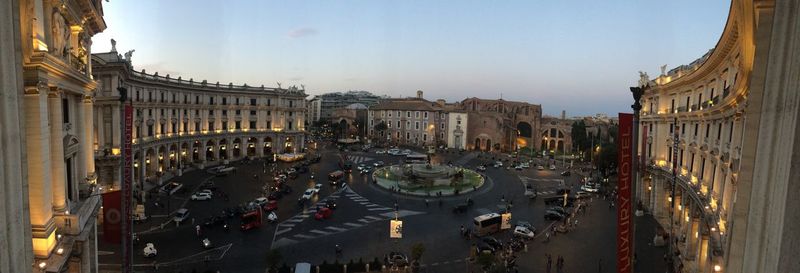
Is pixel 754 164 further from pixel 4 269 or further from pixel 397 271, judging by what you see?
pixel 397 271

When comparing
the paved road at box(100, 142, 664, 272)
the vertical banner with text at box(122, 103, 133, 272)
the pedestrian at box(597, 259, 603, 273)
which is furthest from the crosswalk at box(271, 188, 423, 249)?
the pedestrian at box(597, 259, 603, 273)

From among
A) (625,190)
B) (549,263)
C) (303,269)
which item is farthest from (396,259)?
(625,190)

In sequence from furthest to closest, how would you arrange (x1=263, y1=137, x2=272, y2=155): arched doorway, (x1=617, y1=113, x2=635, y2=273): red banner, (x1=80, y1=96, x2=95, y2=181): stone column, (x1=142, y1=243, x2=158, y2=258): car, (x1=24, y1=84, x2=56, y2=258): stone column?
1. (x1=263, y1=137, x2=272, y2=155): arched doorway
2. (x1=142, y1=243, x2=158, y2=258): car
3. (x1=80, y1=96, x2=95, y2=181): stone column
4. (x1=24, y1=84, x2=56, y2=258): stone column
5. (x1=617, y1=113, x2=635, y2=273): red banner

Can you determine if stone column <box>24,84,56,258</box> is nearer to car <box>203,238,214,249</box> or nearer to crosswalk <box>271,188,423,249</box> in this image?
car <box>203,238,214,249</box>

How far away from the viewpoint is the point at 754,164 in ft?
23.4

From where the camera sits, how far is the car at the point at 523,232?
31.8 meters

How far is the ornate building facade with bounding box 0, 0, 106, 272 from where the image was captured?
23.1 ft

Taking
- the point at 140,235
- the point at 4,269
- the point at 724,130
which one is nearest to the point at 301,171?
the point at 140,235

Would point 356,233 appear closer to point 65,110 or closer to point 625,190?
point 65,110

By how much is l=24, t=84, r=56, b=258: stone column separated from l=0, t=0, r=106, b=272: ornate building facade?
0.02 metres

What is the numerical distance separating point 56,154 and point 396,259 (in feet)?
57.3

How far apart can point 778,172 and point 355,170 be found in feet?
185

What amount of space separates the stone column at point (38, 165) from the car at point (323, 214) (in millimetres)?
22599

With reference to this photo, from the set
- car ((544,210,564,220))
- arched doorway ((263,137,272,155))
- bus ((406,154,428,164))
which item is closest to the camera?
car ((544,210,564,220))
